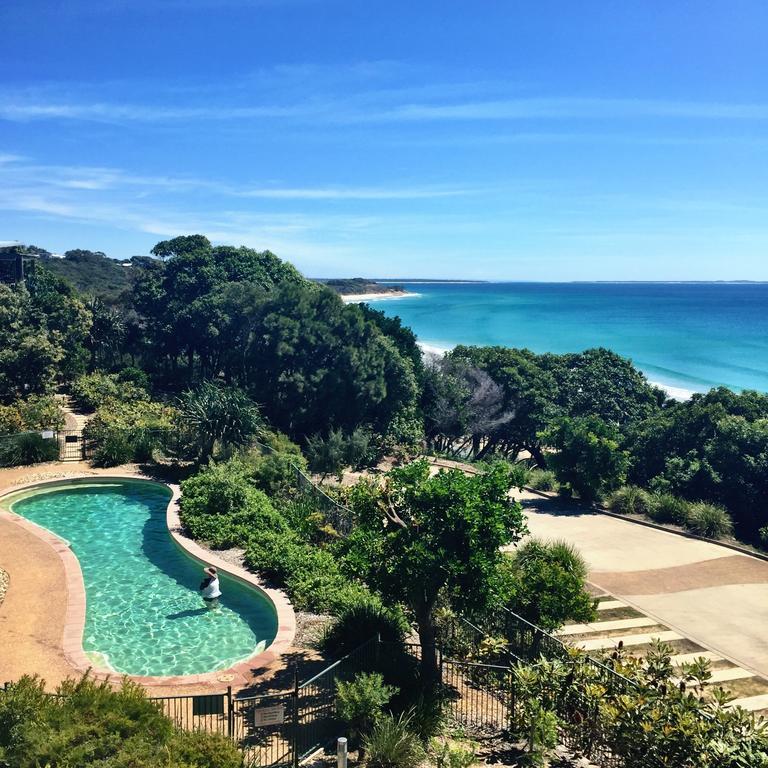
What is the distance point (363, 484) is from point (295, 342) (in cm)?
2025

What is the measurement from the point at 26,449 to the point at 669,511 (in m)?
21.7

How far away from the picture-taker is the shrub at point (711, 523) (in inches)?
770

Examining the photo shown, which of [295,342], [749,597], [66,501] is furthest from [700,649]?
[295,342]

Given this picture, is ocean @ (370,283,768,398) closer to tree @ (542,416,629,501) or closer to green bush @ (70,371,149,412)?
tree @ (542,416,629,501)

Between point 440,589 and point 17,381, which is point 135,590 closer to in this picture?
point 440,589

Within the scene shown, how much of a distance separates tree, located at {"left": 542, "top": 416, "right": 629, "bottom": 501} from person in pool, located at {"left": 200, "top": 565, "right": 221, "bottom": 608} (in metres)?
12.7

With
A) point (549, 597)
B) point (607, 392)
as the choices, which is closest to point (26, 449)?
point (549, 597)

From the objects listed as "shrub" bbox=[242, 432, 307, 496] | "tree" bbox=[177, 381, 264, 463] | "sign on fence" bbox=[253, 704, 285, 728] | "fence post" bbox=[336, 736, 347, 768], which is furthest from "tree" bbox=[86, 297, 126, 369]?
"fence post" bbox=[336, 736, 347, 768]

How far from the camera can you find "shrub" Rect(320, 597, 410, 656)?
11.5 m

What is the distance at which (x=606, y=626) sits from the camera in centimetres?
1379

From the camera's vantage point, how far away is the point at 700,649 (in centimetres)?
1300

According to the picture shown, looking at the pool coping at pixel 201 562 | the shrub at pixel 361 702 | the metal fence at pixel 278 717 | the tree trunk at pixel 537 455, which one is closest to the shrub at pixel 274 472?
the pool coping at pixel 201 562

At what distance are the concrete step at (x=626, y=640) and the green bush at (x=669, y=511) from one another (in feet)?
24.9

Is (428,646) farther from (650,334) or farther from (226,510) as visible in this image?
(650,334)
